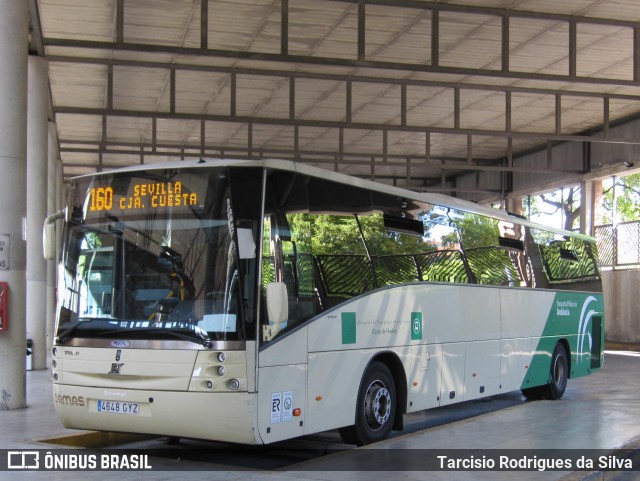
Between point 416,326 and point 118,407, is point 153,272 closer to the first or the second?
point 118,407

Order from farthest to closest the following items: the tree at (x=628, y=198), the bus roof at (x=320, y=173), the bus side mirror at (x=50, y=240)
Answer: the tree at (x=628, y=198)
the bus side mirror at (x=50, y=240)
the bus roof at (x=320, y=173)

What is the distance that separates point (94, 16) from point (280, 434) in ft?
39.1

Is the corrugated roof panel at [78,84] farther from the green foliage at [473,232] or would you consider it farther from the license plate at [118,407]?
the license plate at [118,407]

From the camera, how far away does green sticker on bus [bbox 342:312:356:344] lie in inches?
359

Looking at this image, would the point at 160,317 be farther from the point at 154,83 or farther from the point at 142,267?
the point at 154,83

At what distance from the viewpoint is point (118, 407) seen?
809 cm

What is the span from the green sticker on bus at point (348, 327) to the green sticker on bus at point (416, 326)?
1.51 metres

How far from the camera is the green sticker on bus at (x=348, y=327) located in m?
9.12

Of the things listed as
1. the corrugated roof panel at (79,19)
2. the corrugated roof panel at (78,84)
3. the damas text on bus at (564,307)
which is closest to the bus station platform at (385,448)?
the damas text on bus at (564,307)

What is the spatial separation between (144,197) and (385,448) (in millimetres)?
3623

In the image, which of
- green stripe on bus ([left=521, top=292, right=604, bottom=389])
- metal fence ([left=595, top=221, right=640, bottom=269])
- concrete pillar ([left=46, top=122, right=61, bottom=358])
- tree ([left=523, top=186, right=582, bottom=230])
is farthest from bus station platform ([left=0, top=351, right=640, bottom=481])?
tree ([left=523, top=186, right=582, bottom=230])

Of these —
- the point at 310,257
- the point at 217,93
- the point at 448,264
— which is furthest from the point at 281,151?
the point at 310,257

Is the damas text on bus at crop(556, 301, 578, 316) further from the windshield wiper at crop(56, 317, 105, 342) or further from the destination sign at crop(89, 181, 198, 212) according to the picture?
the windshield wiper at crop(56, 317, 105, 342)

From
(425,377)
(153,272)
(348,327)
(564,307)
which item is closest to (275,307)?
(153,272)
